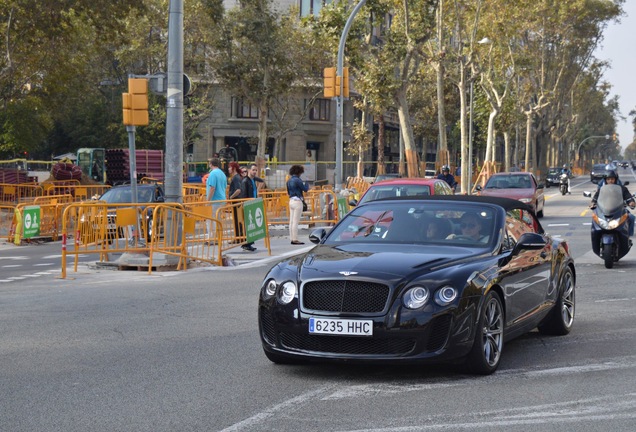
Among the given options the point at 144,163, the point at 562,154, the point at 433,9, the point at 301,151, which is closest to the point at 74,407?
the point at 433,9

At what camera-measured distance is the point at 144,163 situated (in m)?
53.5

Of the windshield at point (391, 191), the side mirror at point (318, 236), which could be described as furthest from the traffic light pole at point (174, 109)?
the side mirror at point (318, 236)

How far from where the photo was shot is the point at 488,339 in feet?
25.8

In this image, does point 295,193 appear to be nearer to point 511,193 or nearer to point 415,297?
point 511,193

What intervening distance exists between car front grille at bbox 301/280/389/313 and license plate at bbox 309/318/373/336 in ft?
0.30

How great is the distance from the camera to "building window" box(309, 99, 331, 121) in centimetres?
7788

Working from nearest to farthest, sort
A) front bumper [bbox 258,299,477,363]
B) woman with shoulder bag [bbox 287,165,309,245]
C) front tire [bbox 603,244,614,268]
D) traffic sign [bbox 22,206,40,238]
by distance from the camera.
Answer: front bumper [bbox 258,299,477,363], front tire [bbox 603,244,614,268], woman with shoulder bag [bbox 287,165,309,245], traffic sign [bbox 22,206,40,238]

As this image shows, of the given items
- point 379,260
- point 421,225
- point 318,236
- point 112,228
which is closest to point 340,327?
point 379,260

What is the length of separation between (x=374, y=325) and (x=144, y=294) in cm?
686

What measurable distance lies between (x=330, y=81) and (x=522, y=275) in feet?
71.2

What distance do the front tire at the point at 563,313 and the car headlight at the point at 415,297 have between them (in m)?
2.61

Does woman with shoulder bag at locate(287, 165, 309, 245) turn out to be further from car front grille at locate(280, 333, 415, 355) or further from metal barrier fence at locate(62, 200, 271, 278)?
car front grille at locate(280, 333, 415, 355)

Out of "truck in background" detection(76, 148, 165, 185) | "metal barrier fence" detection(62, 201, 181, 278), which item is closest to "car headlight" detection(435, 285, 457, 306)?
"metal barrier fence" detection(62, 201, 181, 278)

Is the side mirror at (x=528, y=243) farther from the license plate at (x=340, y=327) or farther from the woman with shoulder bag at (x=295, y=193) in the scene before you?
the woman with shoulder bag at (x=295, y=193)
